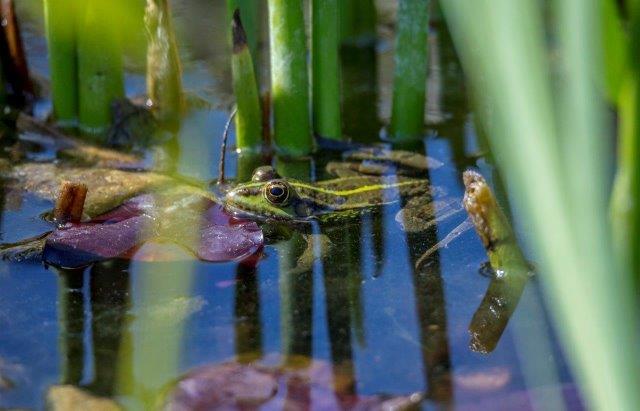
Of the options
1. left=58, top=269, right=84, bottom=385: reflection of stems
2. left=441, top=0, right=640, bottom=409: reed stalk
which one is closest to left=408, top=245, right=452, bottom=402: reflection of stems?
left=58, top=269, right=84, bottom=385: reflection of stems

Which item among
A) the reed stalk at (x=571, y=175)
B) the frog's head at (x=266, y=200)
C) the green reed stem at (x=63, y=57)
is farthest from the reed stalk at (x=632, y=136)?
the green reed stem at (x=63, y=57)

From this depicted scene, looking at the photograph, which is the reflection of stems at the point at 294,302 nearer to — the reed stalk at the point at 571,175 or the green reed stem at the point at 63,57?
the green reed stem at the point at 63,57

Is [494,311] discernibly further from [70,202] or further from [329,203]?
[70,202]

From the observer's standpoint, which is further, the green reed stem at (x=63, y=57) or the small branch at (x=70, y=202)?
the green reed stem at (x=63, y=57)

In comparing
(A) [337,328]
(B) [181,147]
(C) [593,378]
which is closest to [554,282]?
(C) [593,378]

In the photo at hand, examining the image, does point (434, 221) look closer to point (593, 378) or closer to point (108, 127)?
point (108, 127)

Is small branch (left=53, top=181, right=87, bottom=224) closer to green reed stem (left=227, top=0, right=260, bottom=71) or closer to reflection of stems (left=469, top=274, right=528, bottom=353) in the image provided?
green reed stem (left=227, top=0, right=260, bottom=71)

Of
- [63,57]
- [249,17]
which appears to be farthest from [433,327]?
[63,57]
